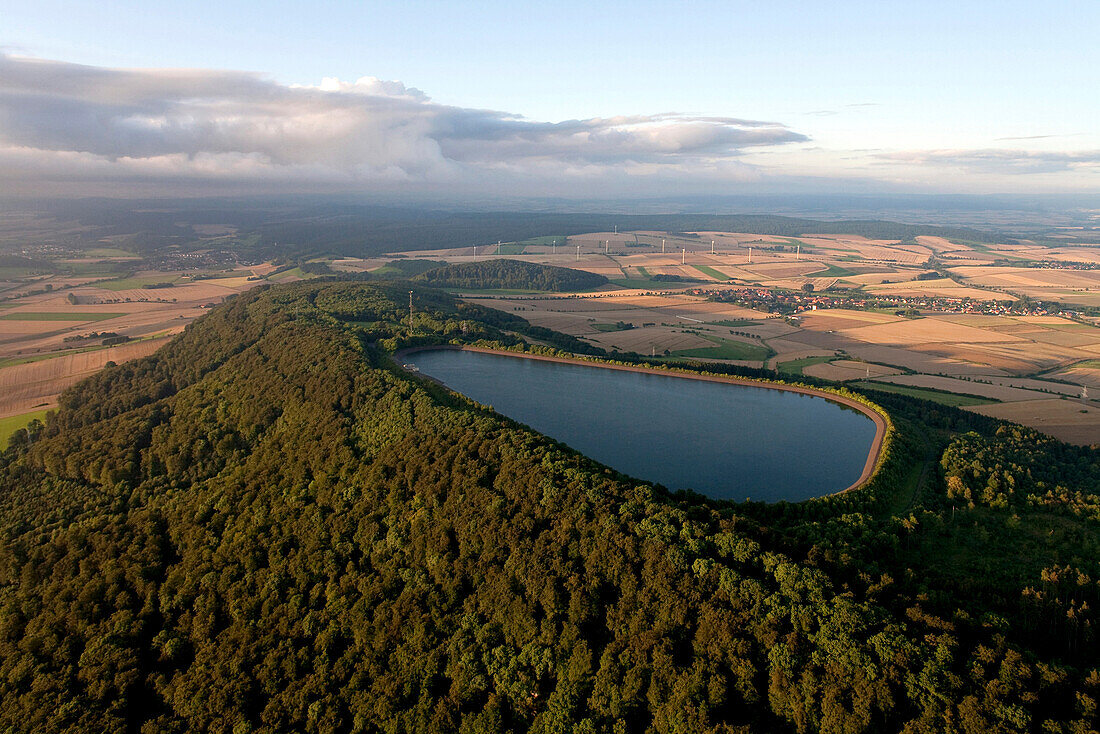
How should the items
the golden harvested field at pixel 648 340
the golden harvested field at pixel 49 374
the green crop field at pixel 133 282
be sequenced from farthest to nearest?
the green crop field at pixel 133 282 < the golden harvested field at pixel 648 340 < the golden harvested field at pixel 49 374

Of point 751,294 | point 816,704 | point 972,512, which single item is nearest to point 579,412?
point 972,512

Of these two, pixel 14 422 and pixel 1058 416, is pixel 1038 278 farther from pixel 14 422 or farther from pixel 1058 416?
pixel 14 422

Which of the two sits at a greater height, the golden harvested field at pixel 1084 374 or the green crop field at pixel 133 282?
the green crop field at pixel 133 282

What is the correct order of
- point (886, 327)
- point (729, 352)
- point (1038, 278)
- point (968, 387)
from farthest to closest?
point (1038, 278) < point (886, 327) < point (729, 352) < point (968, 387)

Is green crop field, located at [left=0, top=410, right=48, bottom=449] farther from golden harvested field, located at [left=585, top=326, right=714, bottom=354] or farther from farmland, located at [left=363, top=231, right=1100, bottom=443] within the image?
golden harvested field, located at [left=585, top=326, right=714, bottom=354]

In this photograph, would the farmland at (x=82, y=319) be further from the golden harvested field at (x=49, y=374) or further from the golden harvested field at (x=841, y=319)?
the golden harvested field at (x=841, y=319)

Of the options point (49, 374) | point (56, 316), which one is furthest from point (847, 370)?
point (56, 316)

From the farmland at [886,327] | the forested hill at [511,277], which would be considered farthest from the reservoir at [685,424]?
the forested hill at [511,277]
